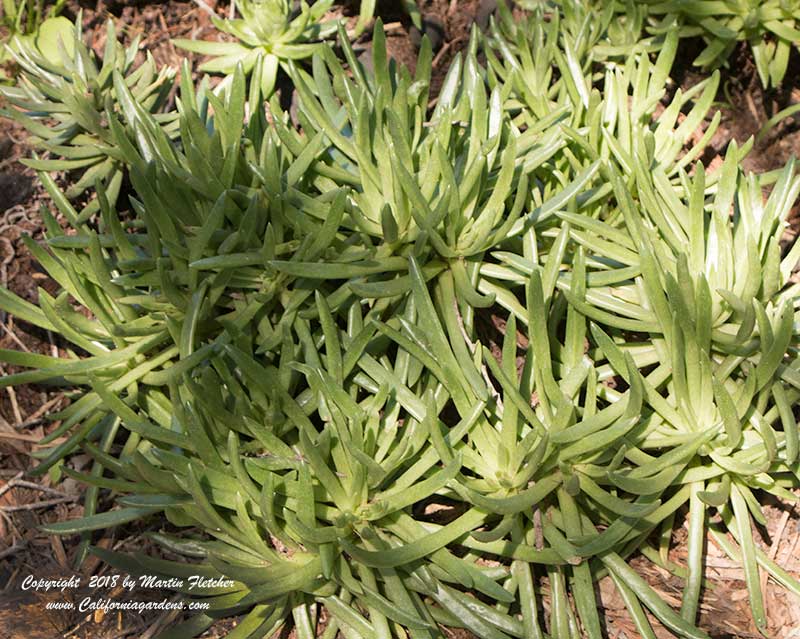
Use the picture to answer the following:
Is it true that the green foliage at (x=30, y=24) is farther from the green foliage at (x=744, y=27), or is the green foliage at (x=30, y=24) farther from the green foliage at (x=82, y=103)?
the green foliage at (x=744, y=27)

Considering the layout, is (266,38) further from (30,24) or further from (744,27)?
(744,27)

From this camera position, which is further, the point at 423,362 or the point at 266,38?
the point at 266,38

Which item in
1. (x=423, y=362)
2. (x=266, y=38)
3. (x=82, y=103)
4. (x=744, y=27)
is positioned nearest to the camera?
(x=423, y=362)

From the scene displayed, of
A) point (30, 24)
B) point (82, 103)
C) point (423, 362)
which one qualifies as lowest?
point (423, 362)

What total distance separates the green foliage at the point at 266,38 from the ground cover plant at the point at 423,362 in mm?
268

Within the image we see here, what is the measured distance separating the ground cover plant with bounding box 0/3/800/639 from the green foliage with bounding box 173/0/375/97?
0.88 feet

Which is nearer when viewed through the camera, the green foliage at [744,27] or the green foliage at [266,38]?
the green foliage at [266,38]

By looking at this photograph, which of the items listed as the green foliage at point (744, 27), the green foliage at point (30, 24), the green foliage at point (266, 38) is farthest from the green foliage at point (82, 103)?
the green foliage at point (744, 27)

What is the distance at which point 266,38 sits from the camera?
99.7 inches

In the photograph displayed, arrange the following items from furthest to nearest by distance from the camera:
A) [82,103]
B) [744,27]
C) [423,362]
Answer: [744,27] → [82,103] → [423,362]

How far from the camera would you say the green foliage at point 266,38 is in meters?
2.49

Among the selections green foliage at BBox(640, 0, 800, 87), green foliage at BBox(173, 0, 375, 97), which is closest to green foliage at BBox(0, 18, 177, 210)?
green foliage at BBox(173, 0, 375, 97)

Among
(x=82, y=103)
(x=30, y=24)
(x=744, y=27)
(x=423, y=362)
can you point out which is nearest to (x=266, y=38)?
Answer: (x=82, y=103)

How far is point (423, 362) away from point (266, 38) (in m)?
1.27
